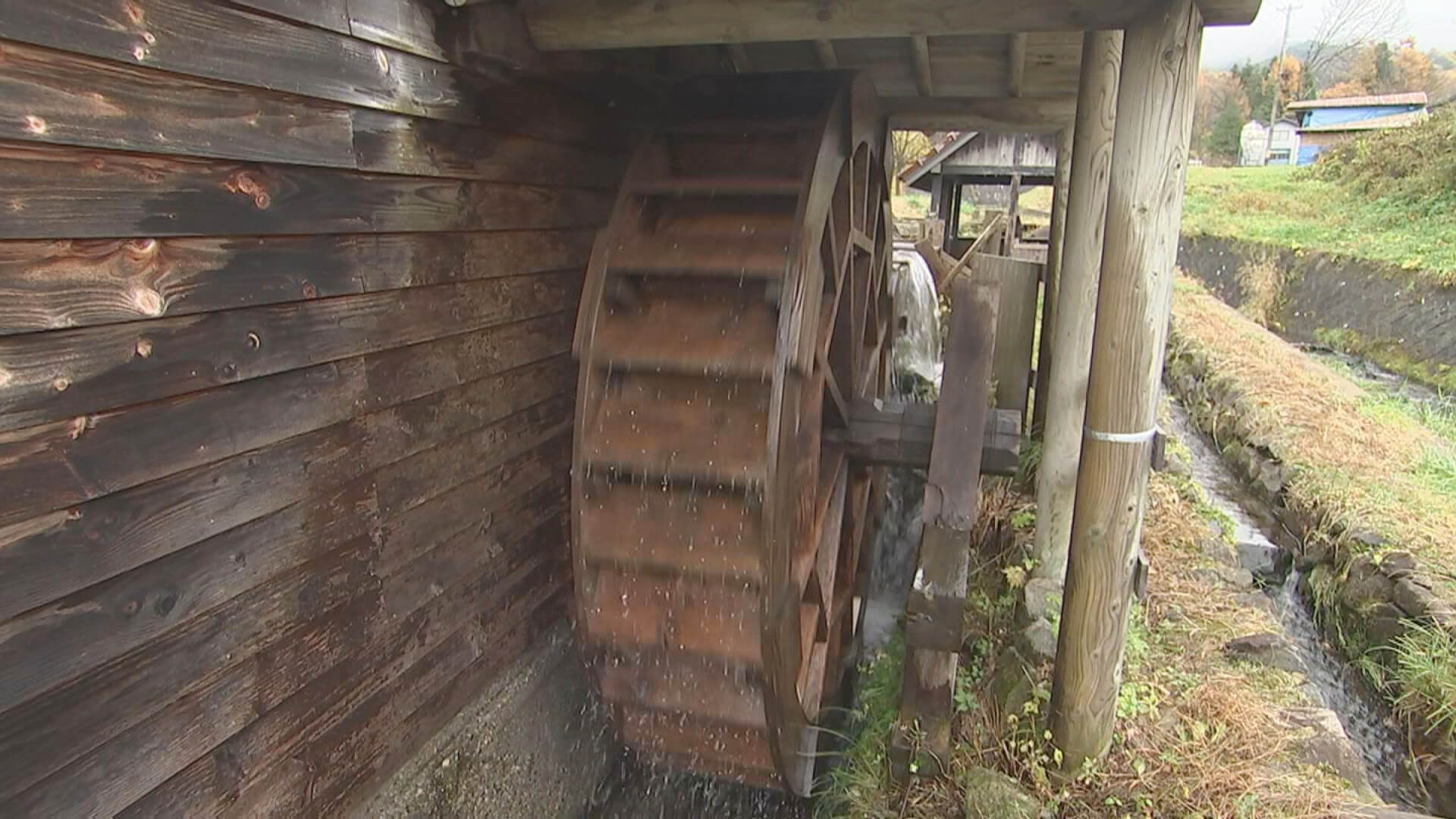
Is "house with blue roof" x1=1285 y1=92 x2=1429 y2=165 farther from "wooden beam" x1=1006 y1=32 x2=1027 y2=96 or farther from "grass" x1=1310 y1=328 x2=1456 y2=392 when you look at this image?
"wooden beam" x1=1006 y1=32 x2=1027 y2=96

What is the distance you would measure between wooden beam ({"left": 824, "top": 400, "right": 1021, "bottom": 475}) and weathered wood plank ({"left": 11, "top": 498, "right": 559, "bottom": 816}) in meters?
1.65

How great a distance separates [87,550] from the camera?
159 cm

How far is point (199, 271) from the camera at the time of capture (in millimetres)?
1792

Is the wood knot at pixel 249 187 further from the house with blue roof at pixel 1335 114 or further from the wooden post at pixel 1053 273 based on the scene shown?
the house with blue roof at pixel 1335 114

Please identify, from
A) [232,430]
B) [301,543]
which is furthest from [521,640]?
[232,430]

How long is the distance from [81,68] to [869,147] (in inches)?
123

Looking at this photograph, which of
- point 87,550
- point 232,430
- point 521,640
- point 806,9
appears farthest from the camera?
point 521,640

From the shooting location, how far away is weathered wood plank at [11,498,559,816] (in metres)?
1.64

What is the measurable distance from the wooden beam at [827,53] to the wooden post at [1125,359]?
175 centimetres

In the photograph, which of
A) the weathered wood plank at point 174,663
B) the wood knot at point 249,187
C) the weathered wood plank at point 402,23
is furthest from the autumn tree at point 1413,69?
the weathered wood plank at point 174,663

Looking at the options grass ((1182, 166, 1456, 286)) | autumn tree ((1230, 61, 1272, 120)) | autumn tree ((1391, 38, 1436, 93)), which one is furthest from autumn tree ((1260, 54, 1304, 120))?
grass ((1182, 166, 1456, 286))

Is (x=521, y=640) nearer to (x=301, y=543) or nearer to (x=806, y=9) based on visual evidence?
(x=301, y=543)

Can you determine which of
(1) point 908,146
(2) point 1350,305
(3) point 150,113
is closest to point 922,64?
(3) point 150,113

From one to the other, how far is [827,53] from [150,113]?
2.89 m
